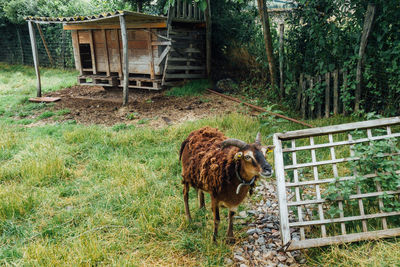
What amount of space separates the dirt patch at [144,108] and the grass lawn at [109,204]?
103 centimetres

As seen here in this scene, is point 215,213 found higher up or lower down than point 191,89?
lower down

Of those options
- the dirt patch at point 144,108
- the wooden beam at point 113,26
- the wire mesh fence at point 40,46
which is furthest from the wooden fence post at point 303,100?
the wire mesh fence at point 40,46

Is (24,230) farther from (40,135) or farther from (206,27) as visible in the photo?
(206,27)

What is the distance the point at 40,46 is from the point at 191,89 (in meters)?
13.5

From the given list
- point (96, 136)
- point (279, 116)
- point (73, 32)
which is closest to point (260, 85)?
point (279, 116)

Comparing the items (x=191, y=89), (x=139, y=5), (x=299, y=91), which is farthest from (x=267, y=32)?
(x=139, y=5)

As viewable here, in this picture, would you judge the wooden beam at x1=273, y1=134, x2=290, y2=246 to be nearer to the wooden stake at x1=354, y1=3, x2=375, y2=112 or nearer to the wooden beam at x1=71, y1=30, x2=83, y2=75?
the wooden stake at x1=354, y1=3, x2=375, y2=112

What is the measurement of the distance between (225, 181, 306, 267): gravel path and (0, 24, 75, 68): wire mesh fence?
15634 millimetres

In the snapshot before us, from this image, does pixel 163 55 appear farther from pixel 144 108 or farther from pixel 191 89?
pixel 144 108

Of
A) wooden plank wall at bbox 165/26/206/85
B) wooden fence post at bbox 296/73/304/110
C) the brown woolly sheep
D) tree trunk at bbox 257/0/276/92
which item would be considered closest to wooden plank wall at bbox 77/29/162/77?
wooden plank wall at bbox 165/26/206/85

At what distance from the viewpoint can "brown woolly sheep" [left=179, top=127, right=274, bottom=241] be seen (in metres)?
3.09

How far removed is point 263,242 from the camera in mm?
3621

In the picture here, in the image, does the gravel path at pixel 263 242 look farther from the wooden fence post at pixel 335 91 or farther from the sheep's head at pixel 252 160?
the wooden fence post at pixel 335 91

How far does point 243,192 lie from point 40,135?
553 centimetres
